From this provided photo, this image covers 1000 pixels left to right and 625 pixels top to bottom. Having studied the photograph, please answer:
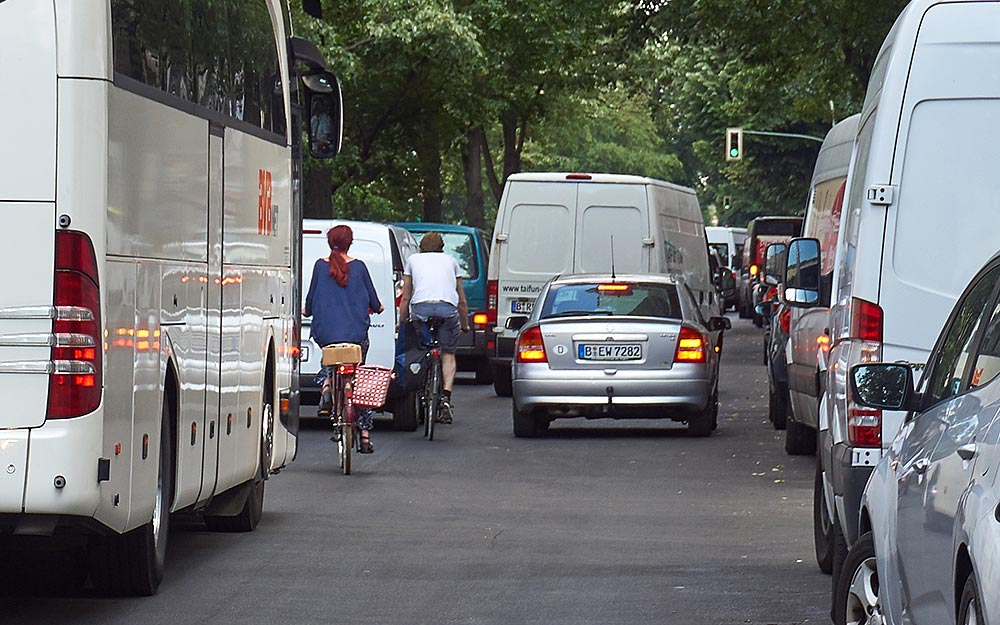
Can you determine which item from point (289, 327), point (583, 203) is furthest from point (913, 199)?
point (583, 203)

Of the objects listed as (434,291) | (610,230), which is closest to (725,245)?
(610,230)

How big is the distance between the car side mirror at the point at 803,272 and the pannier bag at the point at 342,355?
4537 mm

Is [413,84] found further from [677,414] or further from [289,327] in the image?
[289,327]

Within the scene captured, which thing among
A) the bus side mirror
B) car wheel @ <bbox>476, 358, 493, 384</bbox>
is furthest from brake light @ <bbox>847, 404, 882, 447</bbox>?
car wheel @ <bbox>476, 358, 493, 384</bbox>

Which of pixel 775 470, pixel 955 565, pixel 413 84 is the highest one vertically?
pixel 413 84

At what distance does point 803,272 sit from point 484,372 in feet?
55.3

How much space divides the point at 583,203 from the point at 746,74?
703 inches

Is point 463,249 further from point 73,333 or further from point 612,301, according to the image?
point 73,333

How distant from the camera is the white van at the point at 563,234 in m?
24.8

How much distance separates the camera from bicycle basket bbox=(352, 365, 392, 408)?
15.6m

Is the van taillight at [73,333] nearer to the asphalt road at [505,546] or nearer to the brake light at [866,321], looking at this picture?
the asphalt road at [505,546]

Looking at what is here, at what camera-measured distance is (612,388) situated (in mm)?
19000

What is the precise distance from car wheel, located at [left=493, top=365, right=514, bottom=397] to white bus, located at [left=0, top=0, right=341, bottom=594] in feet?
45.6

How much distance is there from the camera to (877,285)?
8734 mm
